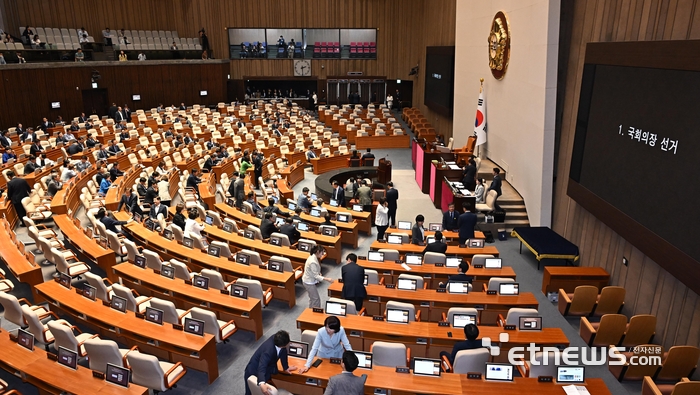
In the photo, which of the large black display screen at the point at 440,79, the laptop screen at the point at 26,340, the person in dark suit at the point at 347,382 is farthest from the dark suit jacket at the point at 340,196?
the large black display screen at the point at 440,79

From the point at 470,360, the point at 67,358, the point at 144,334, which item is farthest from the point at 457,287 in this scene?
the point at 67,358

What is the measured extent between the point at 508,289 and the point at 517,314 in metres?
1.14

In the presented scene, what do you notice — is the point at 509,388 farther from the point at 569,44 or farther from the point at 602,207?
the point at 569,44

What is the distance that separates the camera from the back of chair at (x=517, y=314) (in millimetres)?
7145

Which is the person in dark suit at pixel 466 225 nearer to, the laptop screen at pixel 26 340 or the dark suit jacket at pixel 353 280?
the dark suit jacket at pixel 353 280

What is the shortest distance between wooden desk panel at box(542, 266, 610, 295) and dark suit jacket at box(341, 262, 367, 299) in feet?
13.2

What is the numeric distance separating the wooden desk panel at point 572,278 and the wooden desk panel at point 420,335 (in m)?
2.76

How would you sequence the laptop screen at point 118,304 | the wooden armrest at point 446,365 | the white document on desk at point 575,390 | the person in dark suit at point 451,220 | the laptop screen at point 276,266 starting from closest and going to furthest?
the white document on desk at point 575,390
the wooden armrest at point 446,365
the laptop screen at point 118,304
the laptop screen at point 276,266
the person in dark suit at point 451,220

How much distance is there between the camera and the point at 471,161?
48.1 feet

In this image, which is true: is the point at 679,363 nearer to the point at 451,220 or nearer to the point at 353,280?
the point at 353,280

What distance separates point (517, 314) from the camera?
7195 millimetres

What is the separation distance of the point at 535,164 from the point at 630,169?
4.16m

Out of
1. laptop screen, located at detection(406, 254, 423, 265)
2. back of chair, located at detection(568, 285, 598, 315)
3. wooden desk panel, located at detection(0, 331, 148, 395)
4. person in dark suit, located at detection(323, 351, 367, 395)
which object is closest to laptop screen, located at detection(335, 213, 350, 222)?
laptop screen, located at detection(406, 254, 423, 265)

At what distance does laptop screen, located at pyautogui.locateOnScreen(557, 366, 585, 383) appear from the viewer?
5602 mm
